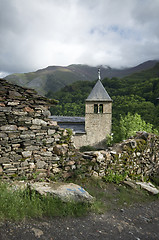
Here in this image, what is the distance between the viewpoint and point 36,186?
3.90m

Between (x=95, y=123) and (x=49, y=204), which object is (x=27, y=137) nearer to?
(x=49, y=204)

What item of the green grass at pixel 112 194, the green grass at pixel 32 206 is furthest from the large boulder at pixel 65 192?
the green grass at pixel 112 194

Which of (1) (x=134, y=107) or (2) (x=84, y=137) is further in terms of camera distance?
(1) (x=134, y=107)

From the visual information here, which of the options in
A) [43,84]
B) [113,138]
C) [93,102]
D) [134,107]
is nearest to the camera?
[113,138]

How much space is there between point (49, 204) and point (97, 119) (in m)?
21.1

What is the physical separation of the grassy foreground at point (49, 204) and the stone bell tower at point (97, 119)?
1890 cm

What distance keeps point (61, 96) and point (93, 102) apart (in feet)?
111

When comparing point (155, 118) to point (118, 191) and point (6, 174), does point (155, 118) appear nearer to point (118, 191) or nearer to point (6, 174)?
point (118, 191)

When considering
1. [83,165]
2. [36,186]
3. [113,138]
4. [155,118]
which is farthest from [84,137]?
[36,186]

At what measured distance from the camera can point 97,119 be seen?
24109mm

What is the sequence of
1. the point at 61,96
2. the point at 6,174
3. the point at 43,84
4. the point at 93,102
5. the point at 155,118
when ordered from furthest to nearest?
the point at 61,96
the point at 43,84
the point at 155,118
the point at 93,102
the point at 6,174

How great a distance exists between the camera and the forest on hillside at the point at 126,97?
33469 millimetres

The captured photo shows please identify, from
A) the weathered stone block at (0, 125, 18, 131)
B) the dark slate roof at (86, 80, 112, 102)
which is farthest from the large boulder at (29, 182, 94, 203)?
Answer: the dark slate roof at (86, 80, 112, 102)

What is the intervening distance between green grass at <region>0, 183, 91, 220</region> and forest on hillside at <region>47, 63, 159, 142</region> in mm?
22986
